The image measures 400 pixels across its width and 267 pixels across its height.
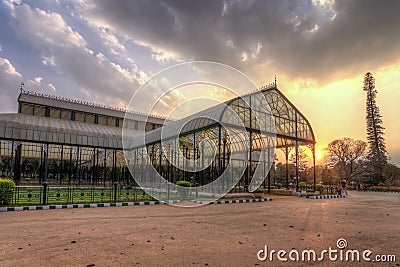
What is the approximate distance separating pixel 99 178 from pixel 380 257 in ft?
126

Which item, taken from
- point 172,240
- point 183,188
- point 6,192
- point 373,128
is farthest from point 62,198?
point 373,128

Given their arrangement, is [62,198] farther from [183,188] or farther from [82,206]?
[183,188]

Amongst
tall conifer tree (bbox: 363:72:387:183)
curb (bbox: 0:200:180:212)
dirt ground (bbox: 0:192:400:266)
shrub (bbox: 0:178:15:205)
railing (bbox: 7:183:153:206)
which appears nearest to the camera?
dirt ground (bbox: 0:192:400:266)

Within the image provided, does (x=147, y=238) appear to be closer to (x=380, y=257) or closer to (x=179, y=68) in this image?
(x=380, y=257)

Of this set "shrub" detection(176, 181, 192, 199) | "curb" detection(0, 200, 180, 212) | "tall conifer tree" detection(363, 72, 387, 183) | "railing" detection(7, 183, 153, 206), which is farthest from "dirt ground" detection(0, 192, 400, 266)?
"tall conifer tree" detection(363, 72, 387, 183)

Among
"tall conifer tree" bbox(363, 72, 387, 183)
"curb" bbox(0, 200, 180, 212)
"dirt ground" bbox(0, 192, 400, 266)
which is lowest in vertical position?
"curb" bbox(0, 200, 180, 212)

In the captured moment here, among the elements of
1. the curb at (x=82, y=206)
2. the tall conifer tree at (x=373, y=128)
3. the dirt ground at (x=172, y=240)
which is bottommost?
the curb at (x=82, y=206)

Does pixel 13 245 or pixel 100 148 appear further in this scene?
pixel 100 148

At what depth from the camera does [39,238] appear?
6730 mm

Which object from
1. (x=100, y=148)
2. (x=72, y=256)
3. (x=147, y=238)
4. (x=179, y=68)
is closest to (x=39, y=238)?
(x=72, y=256)

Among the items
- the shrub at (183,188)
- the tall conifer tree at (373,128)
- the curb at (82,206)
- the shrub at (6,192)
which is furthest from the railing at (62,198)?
the tall conifer tree at (373,128)

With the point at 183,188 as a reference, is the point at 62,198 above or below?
below

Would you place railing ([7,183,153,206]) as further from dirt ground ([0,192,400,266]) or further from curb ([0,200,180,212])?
dirt ground ([0,192,400,266])

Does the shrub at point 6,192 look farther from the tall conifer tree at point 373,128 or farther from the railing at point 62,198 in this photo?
the tall conifer tree at point 373,128
